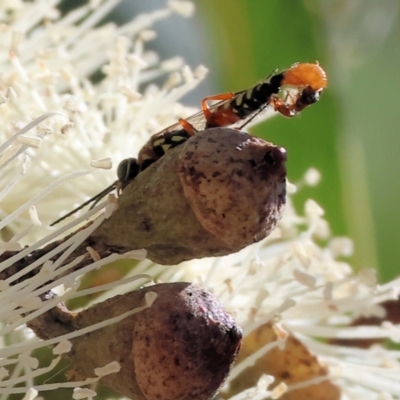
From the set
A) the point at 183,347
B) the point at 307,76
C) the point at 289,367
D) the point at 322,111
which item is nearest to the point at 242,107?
the point at 307,76

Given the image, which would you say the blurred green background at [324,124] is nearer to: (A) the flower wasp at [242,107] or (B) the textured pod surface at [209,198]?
(A) the flower wasp at [242,107]

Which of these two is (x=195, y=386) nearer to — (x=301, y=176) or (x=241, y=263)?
(x=241, y=263)

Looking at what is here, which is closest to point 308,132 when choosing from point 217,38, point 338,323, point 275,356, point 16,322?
point 217,38

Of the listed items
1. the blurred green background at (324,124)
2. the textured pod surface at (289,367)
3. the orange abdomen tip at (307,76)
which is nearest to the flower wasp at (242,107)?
the orange abdomen tip at (307,76)

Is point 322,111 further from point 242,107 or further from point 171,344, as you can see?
point 171,344

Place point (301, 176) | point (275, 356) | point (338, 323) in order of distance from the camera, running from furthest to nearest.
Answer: point (301, 176)
point (338, 323)
point (275, 356)

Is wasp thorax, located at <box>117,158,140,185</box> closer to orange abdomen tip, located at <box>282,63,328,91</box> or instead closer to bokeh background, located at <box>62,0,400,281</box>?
orange abdomen tip, located at <box>282,63,328,91</box>

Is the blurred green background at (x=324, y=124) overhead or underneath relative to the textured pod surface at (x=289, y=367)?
overhead
